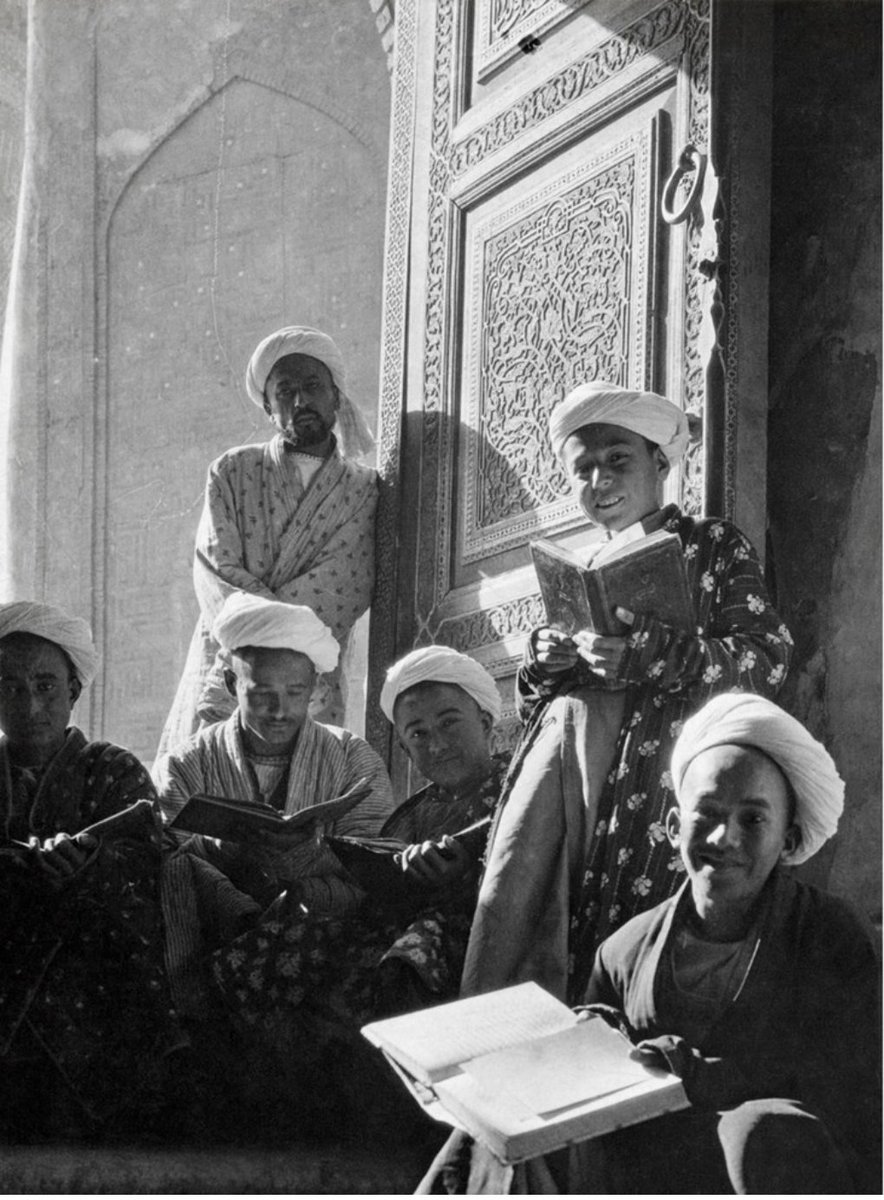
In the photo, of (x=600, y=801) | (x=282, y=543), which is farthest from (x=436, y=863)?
(x=282, y=543)

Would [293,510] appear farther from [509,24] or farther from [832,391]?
[832,391]

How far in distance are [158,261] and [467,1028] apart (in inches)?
266

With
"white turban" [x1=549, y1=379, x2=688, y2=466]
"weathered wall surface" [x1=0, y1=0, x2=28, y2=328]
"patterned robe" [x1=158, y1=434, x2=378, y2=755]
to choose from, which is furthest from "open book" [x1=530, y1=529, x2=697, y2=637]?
"weathered wall surface" [x1=0, y1=0, x2=28, y2=328]

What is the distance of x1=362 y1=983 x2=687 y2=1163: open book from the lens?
3.56m

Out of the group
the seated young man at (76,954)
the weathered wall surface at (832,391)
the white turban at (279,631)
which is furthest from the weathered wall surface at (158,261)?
the seated young man at (76,954)

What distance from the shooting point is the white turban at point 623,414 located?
4984 mm

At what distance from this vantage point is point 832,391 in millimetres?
5738

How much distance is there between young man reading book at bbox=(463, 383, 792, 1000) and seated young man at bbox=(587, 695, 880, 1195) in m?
0.38

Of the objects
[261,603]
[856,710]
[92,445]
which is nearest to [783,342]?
[856,710]

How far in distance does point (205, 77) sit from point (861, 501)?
→ 5.19 metres

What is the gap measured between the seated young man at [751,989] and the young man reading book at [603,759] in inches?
14.8

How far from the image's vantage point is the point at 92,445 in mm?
10078

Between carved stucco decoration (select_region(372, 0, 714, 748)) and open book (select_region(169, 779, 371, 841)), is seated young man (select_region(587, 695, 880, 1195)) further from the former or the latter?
carved stucco decoration (select_region(372, 0, 714, 748))

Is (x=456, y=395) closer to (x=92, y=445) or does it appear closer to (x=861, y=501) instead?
(x=861, y=501)
